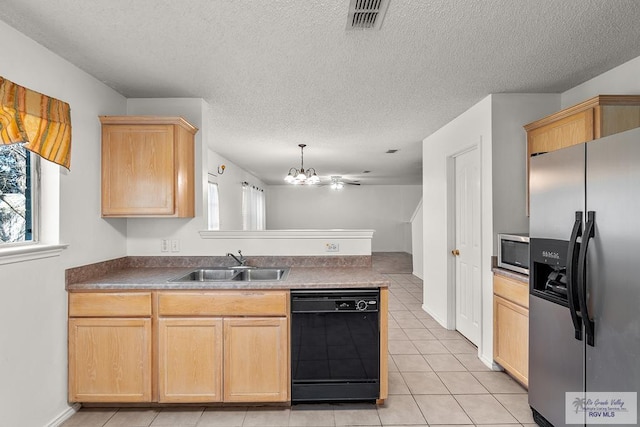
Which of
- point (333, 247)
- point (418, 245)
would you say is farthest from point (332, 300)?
point (418, 245)

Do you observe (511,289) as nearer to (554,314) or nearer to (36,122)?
(554,314)

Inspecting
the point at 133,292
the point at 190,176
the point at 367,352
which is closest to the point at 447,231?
the point at 367,352

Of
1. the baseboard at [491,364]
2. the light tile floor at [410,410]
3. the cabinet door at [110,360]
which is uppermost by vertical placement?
the cabinet door at [110,360]

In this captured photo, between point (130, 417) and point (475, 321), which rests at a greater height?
point (475, 321)

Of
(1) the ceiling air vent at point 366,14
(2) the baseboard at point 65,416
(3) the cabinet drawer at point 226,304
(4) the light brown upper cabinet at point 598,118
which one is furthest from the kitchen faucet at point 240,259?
(4) the light brown upper cabinet at point 598,118

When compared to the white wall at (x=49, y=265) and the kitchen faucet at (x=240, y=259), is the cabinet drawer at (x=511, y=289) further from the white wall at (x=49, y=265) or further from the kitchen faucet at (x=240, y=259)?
the white wall at (x=49, y=265)

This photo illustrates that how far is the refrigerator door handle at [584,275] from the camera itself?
1725 mm

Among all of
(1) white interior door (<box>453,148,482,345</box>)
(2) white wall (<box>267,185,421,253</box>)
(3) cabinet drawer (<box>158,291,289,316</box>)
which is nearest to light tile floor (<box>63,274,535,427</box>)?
(1) white interior door (<box>453,148,482,345</box>)

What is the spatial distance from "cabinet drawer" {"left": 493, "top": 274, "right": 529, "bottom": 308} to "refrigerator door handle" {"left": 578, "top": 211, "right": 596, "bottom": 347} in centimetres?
76

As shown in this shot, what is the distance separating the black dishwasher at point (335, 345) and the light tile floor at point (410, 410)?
118mm

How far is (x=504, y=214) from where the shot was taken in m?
3.05

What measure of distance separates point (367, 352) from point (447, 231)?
7.02ft

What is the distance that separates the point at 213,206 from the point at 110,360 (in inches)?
135

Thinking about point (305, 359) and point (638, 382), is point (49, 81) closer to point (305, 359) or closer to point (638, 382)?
point (305, 359)
